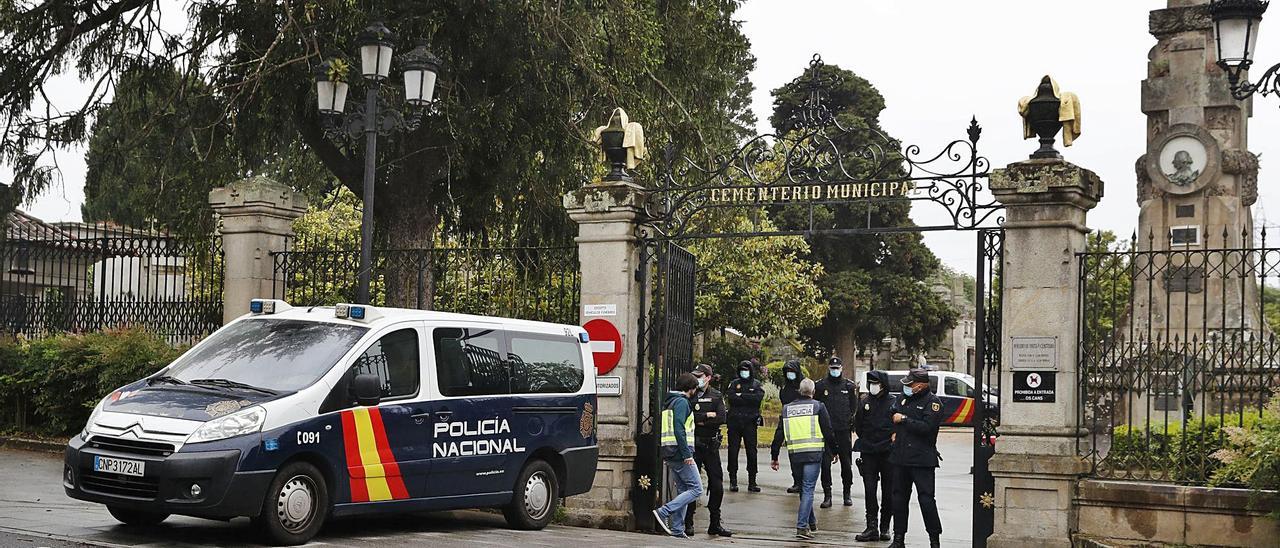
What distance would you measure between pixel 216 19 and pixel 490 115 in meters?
3.52

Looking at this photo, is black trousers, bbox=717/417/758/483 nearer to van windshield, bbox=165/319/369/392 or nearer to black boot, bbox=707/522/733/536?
black boot, bbox=707/522/733/536

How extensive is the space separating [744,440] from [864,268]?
1403 inches

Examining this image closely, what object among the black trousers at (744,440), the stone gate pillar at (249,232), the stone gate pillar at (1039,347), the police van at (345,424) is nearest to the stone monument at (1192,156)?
the black trousers at (744,440)

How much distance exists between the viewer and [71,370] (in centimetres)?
1658

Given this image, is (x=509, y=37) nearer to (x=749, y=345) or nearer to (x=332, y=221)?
(x=332, y=221)

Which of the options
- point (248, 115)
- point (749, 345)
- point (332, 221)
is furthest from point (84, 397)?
point (749, 345)

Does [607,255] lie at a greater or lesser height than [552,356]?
greater

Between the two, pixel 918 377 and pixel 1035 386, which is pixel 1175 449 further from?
pixel 918 377

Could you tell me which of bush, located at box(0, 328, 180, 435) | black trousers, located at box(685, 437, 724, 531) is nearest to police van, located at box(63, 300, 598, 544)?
black trousers, located at box(685, 437, 724, 531)

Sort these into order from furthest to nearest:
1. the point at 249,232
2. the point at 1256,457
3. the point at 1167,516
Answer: the point at 249,232 < the point at 1167,516 < the point at 1256,457

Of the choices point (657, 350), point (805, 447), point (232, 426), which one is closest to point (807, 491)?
point (805, 447)

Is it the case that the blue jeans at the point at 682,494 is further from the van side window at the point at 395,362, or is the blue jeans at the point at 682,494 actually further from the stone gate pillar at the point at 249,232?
the stone gate pillar at the point at 249,232

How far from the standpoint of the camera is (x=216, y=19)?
55.2ft

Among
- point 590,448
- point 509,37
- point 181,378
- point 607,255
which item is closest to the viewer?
point 181,378
